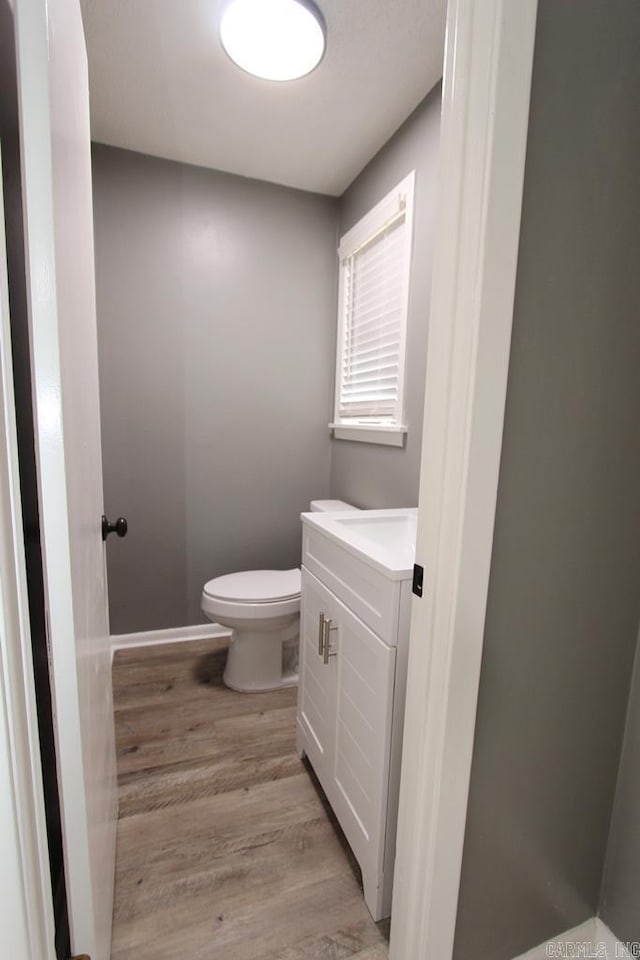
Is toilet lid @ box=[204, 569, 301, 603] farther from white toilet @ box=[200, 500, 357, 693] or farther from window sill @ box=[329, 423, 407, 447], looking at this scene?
window sill @ box=[329, 423, 407, 447]

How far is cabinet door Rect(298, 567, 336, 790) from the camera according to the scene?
128cm

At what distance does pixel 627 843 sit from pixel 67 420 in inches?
56.4

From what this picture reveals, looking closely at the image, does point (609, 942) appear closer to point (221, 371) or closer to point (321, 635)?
point (321, 635)

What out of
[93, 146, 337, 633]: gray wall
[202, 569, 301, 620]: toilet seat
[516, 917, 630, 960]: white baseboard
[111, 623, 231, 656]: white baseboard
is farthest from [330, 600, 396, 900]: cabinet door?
[93, 146, 337, 633]: gray wall

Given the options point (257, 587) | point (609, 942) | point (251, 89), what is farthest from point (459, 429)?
point (251, 89)

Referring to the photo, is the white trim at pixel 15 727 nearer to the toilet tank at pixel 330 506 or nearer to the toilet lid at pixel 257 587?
the toilet lid at pixel 257 587

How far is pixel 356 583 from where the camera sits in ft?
3.61

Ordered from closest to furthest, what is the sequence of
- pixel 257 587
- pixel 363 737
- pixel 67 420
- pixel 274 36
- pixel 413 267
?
pixel 67 420 → pixel 363 737 → pixel 274 36 → pixel 413 267 → pixel 257 587

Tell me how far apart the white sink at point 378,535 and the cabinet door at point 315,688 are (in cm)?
20

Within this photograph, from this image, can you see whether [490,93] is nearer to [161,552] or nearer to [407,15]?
[407,15]

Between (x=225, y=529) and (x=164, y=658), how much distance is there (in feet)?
2.38

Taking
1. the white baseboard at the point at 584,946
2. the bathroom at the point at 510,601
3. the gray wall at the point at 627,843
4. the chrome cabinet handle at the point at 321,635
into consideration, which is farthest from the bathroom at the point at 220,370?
the gray wall at the point at 627,843

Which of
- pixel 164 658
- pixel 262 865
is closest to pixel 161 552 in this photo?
pixel 164 658

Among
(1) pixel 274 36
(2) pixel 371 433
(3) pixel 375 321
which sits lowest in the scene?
(2) pixel 371 433
